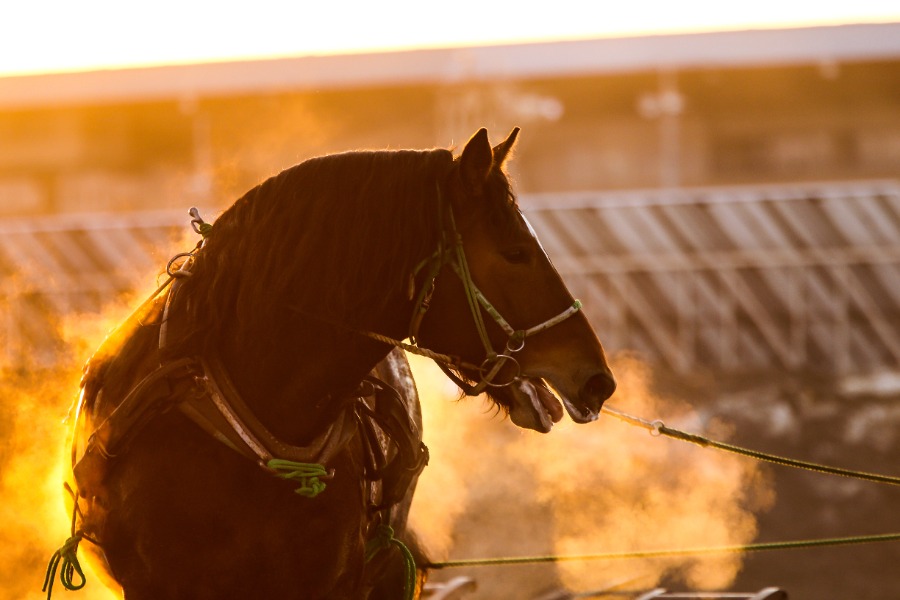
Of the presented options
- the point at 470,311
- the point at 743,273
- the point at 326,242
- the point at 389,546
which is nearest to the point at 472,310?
the point at 470,311

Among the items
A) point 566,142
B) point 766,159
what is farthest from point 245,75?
point 766,159

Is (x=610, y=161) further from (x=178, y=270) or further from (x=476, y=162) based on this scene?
(x=476, y=162)

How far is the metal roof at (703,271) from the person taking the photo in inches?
567

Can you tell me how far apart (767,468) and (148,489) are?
8.27m

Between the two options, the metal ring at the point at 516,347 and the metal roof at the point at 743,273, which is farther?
the metal roof at the point at 743,273

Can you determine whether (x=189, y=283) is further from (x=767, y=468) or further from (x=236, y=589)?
(x=767, y=468)

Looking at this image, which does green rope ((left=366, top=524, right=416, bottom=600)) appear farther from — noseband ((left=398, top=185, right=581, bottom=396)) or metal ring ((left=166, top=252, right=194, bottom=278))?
metal ring ((left=166, top=252, right=194, bottom=278))

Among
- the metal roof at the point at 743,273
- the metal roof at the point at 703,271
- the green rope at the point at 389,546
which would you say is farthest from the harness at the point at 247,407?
the metal roof at the point at 743,273

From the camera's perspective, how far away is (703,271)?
587 inches

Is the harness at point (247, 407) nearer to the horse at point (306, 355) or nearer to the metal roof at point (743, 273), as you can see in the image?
the horse at point (306, 355)

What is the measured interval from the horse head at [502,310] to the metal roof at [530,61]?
1896 cm

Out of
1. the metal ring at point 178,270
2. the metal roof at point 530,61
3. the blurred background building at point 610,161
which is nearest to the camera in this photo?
the metal ring at point 178,270

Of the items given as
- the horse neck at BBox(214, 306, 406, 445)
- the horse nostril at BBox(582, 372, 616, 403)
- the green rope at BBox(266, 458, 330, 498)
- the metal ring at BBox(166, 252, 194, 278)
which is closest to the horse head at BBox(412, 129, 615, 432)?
the horse nostril at BBox(582, 372, 616, 403)

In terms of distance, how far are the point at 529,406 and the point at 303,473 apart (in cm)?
55
